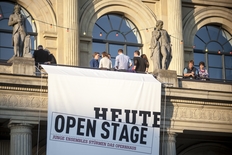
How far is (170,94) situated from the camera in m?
Answer: 32.2

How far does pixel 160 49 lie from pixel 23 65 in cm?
546

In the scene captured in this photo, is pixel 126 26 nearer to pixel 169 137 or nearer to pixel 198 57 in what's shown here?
pixel 198 57

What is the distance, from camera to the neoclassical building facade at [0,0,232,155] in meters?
30.3

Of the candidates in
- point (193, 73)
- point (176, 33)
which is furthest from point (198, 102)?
point (176, 33)

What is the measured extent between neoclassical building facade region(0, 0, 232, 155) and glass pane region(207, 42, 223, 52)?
0.15 ft

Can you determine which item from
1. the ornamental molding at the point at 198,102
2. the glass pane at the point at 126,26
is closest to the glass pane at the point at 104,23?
the glass pane at the point at 126,26

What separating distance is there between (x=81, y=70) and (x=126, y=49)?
7.00 meters

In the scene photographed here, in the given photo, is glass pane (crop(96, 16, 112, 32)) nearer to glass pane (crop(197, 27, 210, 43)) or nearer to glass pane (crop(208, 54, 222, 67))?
glass pane (crop(197, 27, 210, 43))

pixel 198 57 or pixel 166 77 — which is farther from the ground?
pixel 198 57

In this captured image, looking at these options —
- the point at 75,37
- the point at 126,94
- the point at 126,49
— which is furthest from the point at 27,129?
the point at 126,49

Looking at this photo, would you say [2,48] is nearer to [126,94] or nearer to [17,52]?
[17,52]

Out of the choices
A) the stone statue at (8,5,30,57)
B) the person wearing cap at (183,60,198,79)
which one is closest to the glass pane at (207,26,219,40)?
the person wearing cap at (183,60,198,79)

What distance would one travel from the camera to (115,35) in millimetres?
37312

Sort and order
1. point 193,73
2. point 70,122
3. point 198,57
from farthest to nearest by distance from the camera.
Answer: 1. point 198,57
2. point 193,73
3. point 70,122
